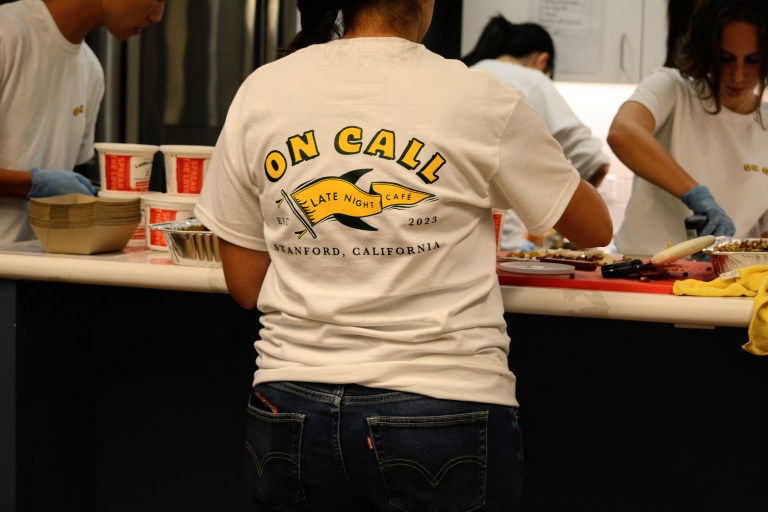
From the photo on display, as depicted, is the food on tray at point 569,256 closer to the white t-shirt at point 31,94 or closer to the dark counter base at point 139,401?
the dark counter base at point 139,401

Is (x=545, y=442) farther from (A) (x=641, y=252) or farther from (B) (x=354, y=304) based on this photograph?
(A) (x=641, y=252)

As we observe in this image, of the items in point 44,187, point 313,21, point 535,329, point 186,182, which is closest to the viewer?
point 313,21

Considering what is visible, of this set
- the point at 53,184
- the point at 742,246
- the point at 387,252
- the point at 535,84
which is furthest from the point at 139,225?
the point at 535,84

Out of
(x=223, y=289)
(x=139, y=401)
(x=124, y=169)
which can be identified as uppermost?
(x=124, y=169)

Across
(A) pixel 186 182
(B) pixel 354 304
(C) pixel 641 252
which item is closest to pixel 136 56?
(A) pixel 186 182

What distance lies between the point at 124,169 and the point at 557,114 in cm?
197

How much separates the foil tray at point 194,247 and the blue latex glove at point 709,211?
1.17 meters

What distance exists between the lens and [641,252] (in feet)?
8.93

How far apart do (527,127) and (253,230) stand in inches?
16.4

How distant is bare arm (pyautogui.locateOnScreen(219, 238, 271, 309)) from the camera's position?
138 cm

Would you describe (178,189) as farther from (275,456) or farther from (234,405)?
(275,456)

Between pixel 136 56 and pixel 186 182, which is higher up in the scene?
pixel 136 56

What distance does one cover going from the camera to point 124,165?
2.02 m

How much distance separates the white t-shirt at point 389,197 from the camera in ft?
3.83
